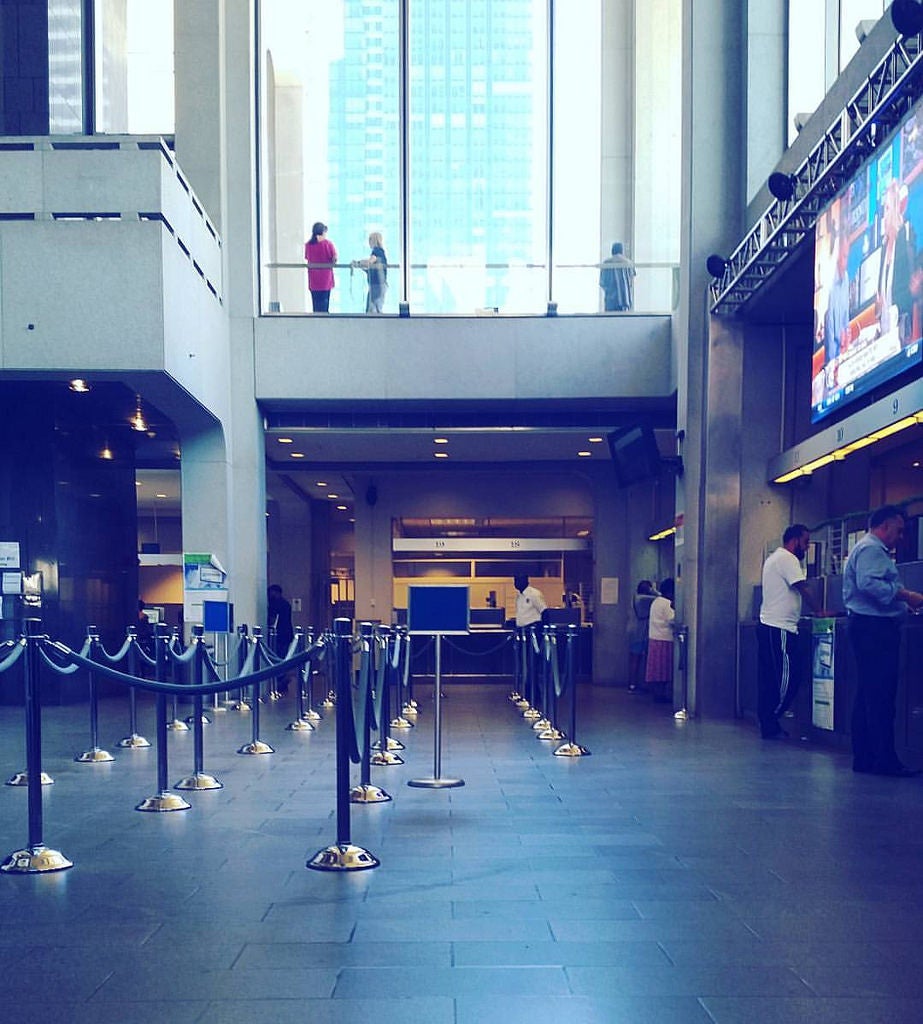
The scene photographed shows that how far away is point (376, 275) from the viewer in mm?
16422

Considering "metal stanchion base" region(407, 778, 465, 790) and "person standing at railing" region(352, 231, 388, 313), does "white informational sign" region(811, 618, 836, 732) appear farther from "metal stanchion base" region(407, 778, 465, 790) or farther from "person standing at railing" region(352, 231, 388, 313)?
"person standing at railing" region(352, 231, 388, 313)

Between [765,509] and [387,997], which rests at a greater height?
[765,509]

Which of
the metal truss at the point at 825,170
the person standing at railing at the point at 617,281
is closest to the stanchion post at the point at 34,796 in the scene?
the metal truss at the point at 825,170

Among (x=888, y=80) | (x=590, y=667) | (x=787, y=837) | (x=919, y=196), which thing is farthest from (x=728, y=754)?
(x=590, y=667)

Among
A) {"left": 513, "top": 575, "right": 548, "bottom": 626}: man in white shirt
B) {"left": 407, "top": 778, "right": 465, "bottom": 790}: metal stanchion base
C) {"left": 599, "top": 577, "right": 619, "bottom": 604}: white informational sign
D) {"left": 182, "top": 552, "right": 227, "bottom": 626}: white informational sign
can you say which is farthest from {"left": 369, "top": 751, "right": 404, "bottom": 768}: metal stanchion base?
{"left": 599, "top": 577, "right": 619, "bottom": 604}: white informational sign

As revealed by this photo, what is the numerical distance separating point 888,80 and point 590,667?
13.7 meters

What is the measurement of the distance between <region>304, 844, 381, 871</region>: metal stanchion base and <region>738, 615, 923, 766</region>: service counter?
Result: 454cm

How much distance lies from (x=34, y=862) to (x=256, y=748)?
439 cm

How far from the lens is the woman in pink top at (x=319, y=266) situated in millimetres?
16250

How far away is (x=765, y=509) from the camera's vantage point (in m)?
12.5

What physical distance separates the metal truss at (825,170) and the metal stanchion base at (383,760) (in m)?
5.20

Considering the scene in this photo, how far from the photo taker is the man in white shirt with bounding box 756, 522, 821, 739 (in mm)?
9938

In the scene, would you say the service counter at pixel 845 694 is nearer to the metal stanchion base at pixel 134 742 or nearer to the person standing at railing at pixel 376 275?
the metal stanchion base at pixel 134 742

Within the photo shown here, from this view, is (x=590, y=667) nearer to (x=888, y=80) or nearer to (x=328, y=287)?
(x=328, y=287)
